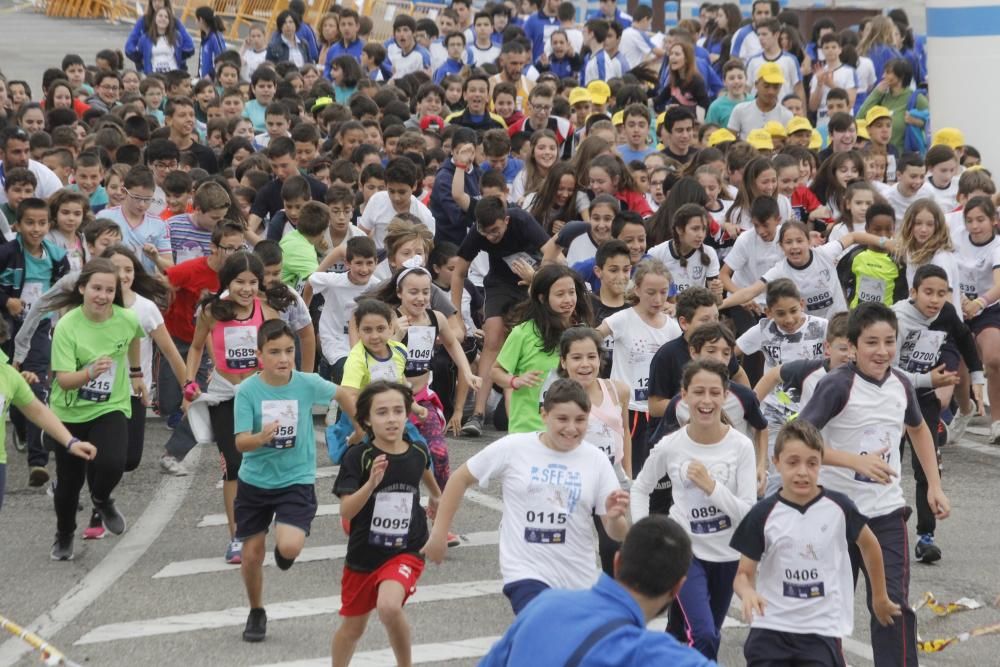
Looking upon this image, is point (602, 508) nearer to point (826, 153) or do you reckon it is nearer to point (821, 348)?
point (821, 348)

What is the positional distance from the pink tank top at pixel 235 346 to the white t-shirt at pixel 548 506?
3181 millimetres

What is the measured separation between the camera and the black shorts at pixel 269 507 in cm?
880

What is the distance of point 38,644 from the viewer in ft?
25.0

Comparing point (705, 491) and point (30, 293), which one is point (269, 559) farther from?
point (705, 491)

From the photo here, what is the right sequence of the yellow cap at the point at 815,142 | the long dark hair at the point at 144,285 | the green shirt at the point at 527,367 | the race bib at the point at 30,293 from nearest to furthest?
1. the green shirt at the point at 527,367
2. the long dark hair at the point at 144,285
3. the race bib at the point at 30,293
4. the yellow cap at the point at 815,142

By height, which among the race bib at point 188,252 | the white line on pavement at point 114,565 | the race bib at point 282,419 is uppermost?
the race bib at point 188,252

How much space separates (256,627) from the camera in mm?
8734

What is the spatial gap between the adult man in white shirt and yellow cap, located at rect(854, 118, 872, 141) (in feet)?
25.2

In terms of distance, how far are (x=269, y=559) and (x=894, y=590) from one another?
4.09 meters

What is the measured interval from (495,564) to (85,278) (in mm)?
2900

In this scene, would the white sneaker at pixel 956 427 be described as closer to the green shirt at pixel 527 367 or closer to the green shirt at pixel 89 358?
the green shirt at pixel 527 367

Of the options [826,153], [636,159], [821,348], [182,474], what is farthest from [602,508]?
[826,153]

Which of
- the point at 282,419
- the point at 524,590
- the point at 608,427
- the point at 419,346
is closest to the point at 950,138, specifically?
the point at 419,346

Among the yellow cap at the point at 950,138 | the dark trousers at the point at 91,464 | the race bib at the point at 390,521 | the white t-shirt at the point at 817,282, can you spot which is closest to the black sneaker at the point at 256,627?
the race bib at the point at 390,521
